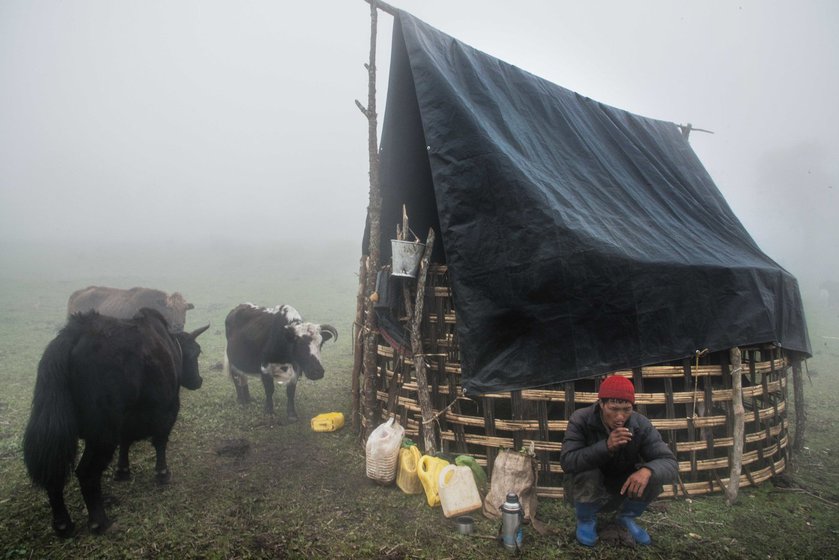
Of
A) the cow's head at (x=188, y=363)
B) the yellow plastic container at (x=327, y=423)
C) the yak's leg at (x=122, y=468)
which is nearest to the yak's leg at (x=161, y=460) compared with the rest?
the yak's leg at (x=122, y=468)

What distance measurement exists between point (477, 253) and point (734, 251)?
4.13m

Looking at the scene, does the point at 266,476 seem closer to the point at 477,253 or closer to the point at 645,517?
the point at 477,253

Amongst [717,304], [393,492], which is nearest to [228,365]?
[393,492]

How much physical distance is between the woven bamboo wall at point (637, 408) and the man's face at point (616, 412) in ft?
3.79

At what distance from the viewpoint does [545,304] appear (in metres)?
4.89

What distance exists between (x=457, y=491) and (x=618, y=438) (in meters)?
1.79

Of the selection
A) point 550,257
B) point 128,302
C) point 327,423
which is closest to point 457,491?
point 550,257

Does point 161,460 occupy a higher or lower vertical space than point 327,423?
higher

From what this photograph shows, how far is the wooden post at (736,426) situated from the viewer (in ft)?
16.6

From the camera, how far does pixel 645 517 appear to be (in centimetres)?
467

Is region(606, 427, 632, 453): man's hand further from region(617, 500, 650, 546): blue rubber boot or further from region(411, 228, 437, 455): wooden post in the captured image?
region(411, 228, 437, 455): wooden post

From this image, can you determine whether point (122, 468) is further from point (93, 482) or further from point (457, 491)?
point (457, 491)

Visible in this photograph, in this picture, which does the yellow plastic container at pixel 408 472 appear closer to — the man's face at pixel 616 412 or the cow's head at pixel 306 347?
the man's face at pixel 616 412

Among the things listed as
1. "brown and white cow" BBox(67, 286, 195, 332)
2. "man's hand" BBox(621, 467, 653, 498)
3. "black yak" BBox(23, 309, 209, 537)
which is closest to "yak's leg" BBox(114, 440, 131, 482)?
"black yak" BBox(23, 309, 209, 537)
